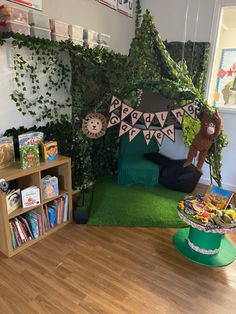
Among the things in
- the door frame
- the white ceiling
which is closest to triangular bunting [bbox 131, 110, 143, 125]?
the door frame

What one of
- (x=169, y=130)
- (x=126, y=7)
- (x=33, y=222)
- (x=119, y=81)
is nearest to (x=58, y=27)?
(x=119, y=81)

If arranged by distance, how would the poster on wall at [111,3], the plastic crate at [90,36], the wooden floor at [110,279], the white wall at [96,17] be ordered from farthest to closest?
the poster on wall at [111,3]
the plastic crate at [90,36]
the white wall at [96,17]
the wooden floor at [110,279]

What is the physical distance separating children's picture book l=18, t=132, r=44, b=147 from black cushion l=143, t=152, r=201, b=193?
67.3 inches

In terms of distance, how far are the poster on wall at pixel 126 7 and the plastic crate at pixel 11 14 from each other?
170cm

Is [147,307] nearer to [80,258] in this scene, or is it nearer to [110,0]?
[80,258]

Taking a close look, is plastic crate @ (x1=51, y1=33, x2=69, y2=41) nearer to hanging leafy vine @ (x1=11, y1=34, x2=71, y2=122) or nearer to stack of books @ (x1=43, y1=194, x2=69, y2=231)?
hanging leafy vine @ (x1=11, y1=34, x2=71, y2=122)

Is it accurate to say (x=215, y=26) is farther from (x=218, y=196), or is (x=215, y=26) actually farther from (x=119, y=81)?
(x=218, y=196)

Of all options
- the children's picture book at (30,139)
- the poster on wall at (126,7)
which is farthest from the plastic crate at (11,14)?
the poster on wall at (126,7)

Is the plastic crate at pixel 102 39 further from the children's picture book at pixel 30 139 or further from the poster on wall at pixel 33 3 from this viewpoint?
the children's picture book at pixel 30 139

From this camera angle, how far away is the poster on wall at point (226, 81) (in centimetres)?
307

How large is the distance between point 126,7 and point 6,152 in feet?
8.66

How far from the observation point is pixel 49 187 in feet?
6.96

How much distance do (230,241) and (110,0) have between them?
3125 mm

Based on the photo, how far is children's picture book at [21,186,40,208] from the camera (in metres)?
1.91
